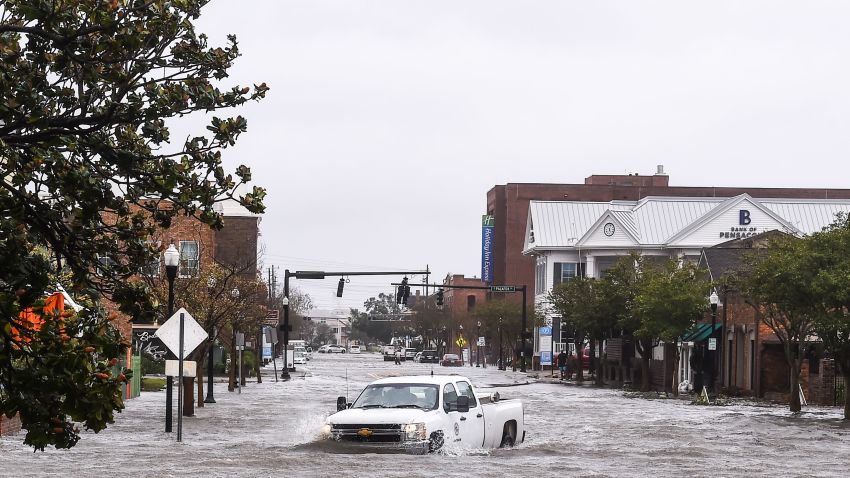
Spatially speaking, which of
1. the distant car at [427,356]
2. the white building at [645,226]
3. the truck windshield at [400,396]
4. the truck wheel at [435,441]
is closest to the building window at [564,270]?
the white building at [645,226]

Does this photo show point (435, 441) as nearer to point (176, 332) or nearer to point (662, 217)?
point (176, 332)

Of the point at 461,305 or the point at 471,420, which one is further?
the point at 461,305

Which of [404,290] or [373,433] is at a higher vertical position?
[404,290]

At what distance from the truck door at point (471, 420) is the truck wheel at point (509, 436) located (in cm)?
144

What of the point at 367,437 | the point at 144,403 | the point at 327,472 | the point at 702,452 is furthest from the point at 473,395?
the point at 144,403

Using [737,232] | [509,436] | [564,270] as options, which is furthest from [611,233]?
[509,436]

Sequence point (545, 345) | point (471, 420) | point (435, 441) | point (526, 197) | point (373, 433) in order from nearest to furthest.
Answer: point (373, 433)
point (435, 441)
point (471, 420)
point (545, 345)
point (526, 197)

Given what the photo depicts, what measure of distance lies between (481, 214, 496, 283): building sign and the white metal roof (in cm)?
2028

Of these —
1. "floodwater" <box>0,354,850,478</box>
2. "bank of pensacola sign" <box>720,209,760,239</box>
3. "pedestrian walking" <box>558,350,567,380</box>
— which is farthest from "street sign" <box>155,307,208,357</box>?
"bank of pensacola sign" <box>720,209,760,239</box>

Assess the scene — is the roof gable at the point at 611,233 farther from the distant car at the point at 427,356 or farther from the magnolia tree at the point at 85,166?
the magnolia tree at the point at 85,166

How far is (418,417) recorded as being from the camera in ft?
70.4

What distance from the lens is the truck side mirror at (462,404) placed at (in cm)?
2197

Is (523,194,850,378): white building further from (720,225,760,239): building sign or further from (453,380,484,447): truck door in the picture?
(453,380,484,447): truck door

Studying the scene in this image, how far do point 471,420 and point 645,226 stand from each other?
82.6 m
